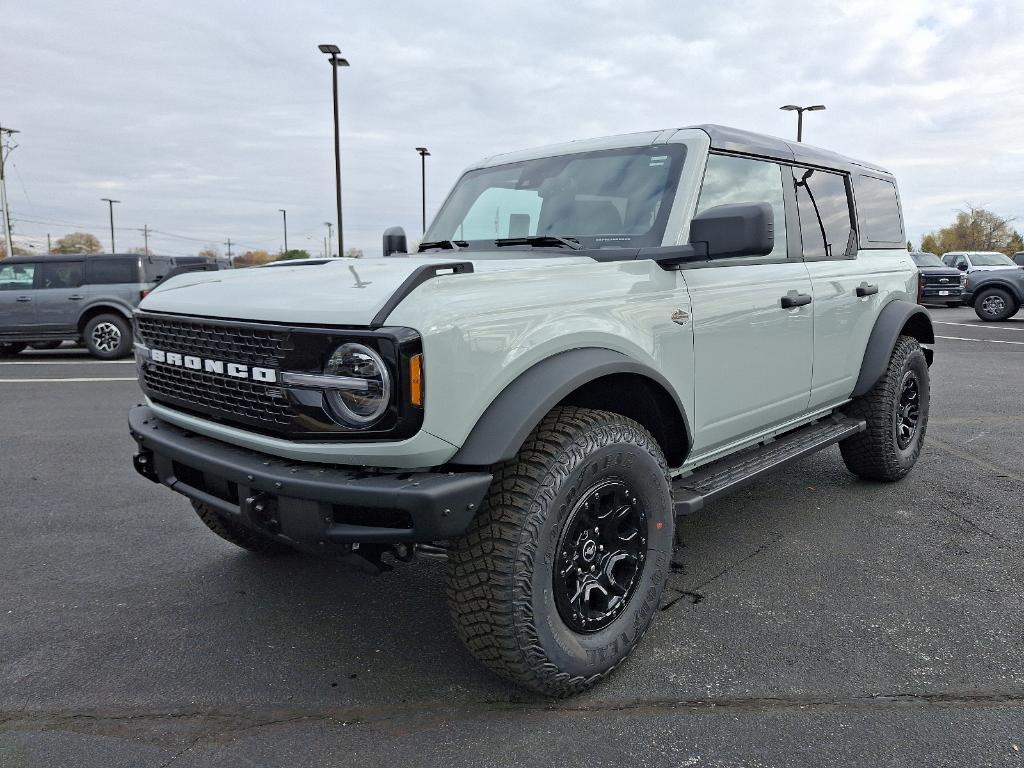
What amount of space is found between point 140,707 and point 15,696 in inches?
17.6

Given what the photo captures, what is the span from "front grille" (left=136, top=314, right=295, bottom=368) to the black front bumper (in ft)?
1.03

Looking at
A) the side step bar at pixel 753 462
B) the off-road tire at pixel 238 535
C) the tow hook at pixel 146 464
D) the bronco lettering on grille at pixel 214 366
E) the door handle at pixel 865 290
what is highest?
the door handle at pixel 865 290

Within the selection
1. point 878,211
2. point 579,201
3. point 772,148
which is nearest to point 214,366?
point 579,201

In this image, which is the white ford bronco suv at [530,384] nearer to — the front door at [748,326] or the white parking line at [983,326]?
the front door at [748,326]

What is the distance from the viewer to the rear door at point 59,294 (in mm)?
12719

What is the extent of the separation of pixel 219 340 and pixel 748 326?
2107 mm

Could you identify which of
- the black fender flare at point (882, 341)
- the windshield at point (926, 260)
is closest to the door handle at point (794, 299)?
the black fender flare at point (882, 341)

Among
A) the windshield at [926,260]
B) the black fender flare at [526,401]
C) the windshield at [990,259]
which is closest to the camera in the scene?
the black fender flare at [526,401]

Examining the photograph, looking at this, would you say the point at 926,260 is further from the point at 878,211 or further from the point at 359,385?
the point at 359,385

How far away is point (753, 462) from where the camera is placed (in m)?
3.47

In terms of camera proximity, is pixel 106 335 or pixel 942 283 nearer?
pixel 106 335

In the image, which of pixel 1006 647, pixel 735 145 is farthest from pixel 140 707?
pixel 735 145

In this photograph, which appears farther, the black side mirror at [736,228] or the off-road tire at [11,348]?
the off-road tire at [11,348]

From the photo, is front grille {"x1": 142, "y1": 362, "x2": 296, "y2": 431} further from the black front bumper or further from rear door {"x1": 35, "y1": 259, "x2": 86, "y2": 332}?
rear door {"x1": 35, "y1": 259, "x2": 86, "y2": 332}
